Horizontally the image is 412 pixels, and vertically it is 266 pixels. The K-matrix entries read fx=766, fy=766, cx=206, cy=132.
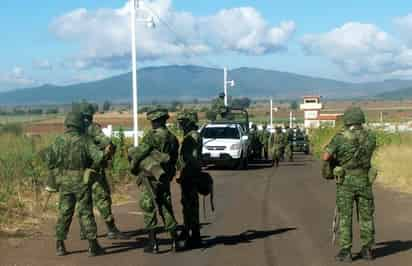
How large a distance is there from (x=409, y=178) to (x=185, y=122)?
11342 millimetres

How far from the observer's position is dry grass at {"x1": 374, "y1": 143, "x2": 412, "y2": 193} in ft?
67.2

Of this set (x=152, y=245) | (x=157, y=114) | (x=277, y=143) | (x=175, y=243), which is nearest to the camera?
(x=157, y=114)

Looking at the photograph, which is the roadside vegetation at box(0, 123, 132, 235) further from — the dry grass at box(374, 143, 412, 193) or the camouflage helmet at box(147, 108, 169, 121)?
the dry grass at box(374, 143, 412, 193)

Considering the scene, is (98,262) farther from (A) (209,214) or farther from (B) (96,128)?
(A) (209,214)

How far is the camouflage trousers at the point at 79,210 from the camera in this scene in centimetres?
1011

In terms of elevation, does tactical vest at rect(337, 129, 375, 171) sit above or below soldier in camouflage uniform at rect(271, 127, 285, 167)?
above

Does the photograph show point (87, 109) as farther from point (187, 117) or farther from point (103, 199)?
point (187, 117)

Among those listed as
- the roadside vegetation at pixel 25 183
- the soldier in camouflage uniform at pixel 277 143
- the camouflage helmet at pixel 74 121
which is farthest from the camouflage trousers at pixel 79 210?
the soldier in camouflage uniform at pixel 277 143

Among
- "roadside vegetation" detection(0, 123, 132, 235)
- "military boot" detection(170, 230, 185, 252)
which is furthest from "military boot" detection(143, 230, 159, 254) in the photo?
"roadside vegetation" detection(0, 123, 132, 235)

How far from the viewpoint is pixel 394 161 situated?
79.4 feet

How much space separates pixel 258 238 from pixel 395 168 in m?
12.1

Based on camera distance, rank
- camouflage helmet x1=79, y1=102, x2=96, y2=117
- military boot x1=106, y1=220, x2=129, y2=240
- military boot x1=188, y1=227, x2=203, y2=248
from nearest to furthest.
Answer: military boot x1=188, y1=227, x2=203, y2=248 → camouflage helmet x1=79, y1=102, x2=96, y2=117 → military boot x1=106, y1=220, x2=129, y2=240

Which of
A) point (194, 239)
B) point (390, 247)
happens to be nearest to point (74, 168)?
point (194, 239)

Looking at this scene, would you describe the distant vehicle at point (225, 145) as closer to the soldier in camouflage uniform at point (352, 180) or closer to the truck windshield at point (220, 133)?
the truck windshield at point (220, 133)
